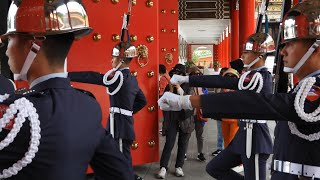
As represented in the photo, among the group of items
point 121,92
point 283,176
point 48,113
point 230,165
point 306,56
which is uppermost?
point 306,56

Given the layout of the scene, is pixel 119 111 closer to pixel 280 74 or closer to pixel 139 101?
pixel 139 101

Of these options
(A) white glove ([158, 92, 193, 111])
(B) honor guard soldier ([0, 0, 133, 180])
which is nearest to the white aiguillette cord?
(B) honor guard soldier ([0, 0, 133, 180])

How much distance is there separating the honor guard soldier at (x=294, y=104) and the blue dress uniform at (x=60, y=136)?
0.52 metres

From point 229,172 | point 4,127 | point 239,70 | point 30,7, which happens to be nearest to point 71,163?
point 4,127

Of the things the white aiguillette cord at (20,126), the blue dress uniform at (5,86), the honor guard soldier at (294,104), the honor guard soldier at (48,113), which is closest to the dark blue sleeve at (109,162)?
the honor guard soldier at (48,113)

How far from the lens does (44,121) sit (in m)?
1.26

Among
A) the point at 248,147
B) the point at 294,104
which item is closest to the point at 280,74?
the point at 248,147

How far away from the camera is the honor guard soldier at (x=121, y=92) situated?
4.37 meters

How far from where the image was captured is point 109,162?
5.01ft

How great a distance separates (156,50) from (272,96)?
3.81 meters

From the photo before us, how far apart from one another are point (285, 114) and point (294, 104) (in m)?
0.06

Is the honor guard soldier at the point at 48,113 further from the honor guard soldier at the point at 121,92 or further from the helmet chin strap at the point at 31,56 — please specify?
the honor guard soldier at the point at 121,92

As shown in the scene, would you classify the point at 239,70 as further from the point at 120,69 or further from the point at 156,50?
the point at 120,69

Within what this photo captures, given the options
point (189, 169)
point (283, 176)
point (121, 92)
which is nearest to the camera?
point (283, 176)
